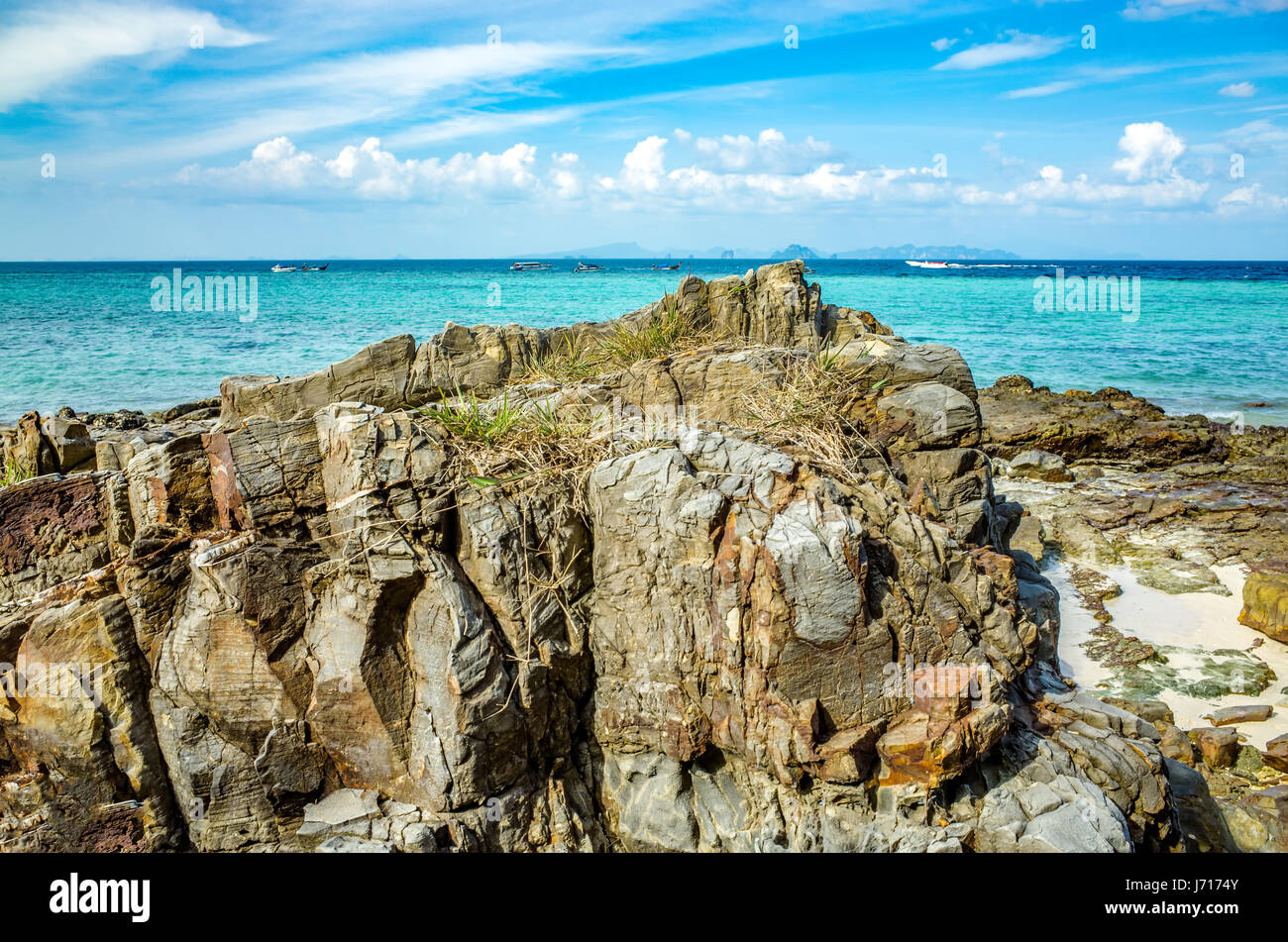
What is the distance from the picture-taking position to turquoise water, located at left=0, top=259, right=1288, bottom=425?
66.2 ft

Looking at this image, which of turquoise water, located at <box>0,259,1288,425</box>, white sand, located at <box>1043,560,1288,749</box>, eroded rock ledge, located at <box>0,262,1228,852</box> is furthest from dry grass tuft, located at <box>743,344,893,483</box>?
white sand, located at <box>1043,560,1288,749</box>

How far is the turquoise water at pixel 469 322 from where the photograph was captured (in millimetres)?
20188

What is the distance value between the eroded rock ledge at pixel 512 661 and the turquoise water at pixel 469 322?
3.60m

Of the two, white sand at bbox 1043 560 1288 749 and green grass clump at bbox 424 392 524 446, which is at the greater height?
green grass clump at bbox 424 392 524 446

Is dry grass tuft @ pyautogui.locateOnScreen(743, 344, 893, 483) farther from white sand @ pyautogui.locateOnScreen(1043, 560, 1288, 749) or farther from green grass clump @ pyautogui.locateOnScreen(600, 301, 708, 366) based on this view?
white sand @ pyautogui.locateOnScreen(1043, 560, 1288, 749)

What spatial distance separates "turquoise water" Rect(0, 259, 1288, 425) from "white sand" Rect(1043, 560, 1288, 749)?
583cm

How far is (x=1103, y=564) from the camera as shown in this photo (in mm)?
10094

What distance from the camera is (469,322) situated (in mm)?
33906

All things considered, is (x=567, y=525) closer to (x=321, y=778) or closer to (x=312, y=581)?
(x=312, y=581)

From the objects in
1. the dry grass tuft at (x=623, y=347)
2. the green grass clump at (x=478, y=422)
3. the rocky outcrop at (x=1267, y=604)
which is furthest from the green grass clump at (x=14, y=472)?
the rocky outcrop at (x=1267, y=604)

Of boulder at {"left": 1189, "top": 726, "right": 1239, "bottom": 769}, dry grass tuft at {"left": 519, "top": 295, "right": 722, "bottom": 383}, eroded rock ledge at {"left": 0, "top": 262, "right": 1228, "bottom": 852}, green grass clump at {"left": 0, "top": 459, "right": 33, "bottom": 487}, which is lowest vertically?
boulder at {"left": 1189, "top": 726, "right": 1239, "bottom": 769}

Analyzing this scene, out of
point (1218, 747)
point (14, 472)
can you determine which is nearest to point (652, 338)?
point (14, 472)

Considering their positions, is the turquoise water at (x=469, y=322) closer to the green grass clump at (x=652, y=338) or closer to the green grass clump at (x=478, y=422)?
the green grass clump at (x=652, y=338)

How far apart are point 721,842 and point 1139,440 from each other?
1466cm
